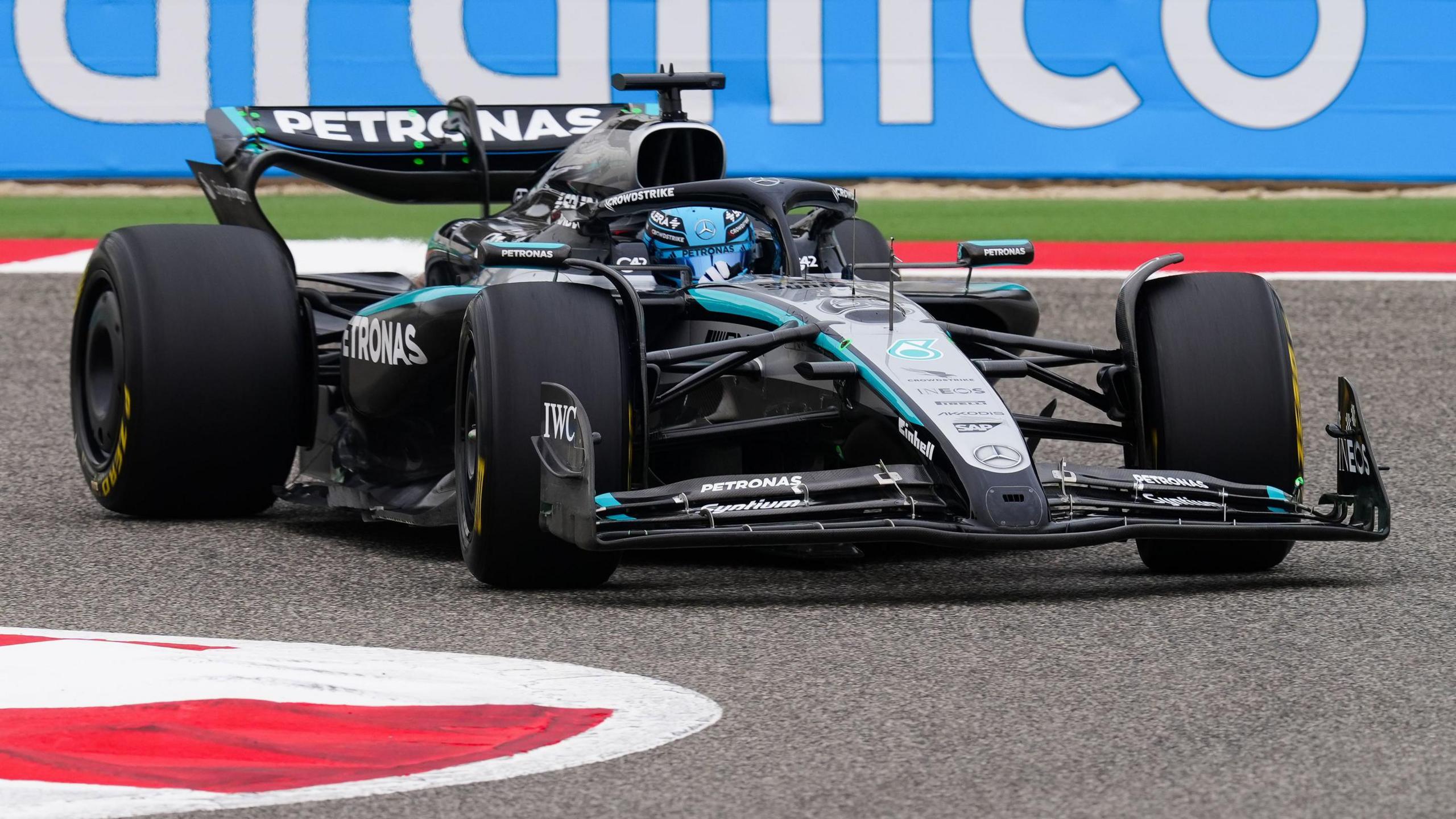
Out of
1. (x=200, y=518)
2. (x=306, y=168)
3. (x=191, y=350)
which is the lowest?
(x=200, y=518)

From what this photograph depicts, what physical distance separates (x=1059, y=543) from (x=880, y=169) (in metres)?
14.3

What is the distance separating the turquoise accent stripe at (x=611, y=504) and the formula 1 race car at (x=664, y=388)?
0.01 meters

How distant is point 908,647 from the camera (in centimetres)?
516

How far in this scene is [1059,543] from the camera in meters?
5.48

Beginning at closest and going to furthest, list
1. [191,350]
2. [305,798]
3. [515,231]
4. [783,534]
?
[305,798] < [783,534] < [191,350] < [515,231]

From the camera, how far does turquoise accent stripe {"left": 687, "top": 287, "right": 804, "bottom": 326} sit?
628cm

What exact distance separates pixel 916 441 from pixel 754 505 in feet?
1.55

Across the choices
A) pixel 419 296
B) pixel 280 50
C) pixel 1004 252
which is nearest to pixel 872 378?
pixel 1004 252

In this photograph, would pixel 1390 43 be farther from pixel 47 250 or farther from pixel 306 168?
pixel 306 168

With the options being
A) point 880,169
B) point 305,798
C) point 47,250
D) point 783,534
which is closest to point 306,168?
point 783,534

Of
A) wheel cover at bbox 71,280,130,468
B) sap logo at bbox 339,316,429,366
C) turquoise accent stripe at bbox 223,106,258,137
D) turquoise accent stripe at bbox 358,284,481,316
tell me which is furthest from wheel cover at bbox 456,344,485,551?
turquoise accent stripe at bbox 223,106,258,137

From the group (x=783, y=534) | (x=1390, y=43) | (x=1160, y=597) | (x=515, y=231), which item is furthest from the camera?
(x=1390, y=43)

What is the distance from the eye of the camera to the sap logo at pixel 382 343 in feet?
22.4

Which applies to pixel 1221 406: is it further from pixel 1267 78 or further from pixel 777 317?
pixel 1267 78
